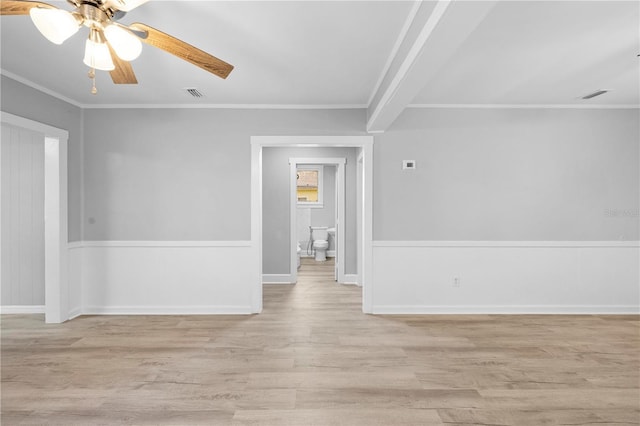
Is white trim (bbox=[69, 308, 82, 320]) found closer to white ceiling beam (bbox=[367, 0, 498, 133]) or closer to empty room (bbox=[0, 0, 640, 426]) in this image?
empty room (bbox=[0, 0, 640, 426])

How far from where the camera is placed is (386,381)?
2600mm

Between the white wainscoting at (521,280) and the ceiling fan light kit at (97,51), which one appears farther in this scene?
the white wainscoting at (521,280)


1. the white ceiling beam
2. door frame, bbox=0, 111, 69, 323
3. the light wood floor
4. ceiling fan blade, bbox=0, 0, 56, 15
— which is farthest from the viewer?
door frame, bbox=0, 111, 69, 323

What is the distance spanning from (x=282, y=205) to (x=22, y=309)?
3.66m

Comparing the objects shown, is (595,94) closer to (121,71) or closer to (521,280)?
(521,280)

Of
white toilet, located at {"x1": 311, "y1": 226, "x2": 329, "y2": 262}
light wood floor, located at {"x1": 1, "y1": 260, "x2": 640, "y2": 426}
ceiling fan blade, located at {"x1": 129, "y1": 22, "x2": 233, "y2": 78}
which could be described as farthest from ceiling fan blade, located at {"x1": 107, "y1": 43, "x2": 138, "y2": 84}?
white toilet, located at {"x1": 311, "y1": 226, "x2": 329, "y2": 262}

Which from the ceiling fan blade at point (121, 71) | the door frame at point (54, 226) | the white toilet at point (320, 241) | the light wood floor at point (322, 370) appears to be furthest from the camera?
the white toilet at point (320, 241)

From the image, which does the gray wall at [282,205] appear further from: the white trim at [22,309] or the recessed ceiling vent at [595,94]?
the recessed ceiling vent at [595,94]

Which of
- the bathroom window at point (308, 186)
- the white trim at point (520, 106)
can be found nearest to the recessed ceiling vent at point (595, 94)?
the white trim at point (520, 106)

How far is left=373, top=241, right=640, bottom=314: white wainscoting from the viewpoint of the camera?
14.1 feet

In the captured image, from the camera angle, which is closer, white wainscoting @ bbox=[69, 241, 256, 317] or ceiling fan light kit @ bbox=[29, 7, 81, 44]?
ceiling fan light kit @ bbox=[29, 7, 81, 44]

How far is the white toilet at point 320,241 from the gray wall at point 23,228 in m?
5.33

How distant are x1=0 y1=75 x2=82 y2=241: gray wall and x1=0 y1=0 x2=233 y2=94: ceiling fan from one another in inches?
87.7

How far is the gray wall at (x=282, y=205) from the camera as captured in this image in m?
6.13
